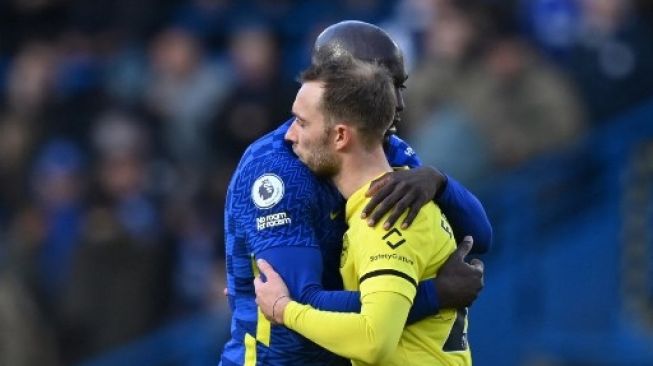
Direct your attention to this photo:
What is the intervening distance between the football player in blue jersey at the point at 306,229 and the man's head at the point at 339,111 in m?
0.03

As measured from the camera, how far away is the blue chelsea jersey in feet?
13.4

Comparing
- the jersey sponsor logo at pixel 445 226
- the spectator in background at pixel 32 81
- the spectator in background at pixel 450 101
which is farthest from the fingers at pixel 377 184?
the spectator in background at pixel 32 81

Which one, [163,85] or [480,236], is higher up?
[163,85]

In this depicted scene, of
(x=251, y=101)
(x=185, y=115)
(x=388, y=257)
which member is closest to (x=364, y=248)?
(x=388, y=257)

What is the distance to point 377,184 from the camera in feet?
13.6

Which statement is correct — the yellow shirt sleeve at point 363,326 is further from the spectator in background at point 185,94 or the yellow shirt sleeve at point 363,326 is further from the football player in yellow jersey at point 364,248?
the spectator in background at point 185,94

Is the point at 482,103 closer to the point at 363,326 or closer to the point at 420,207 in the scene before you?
the point at 420,207

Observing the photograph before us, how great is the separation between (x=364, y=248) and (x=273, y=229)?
0.83 ft

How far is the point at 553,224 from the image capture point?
926 cm

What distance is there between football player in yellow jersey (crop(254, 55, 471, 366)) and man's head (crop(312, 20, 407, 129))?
0.03 meters

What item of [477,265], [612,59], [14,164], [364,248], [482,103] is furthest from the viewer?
[14,164]

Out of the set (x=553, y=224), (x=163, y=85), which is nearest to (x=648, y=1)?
(x=553, y=224)

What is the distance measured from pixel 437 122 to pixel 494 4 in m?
1.06

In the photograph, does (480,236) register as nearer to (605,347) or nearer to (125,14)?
(605,347)
